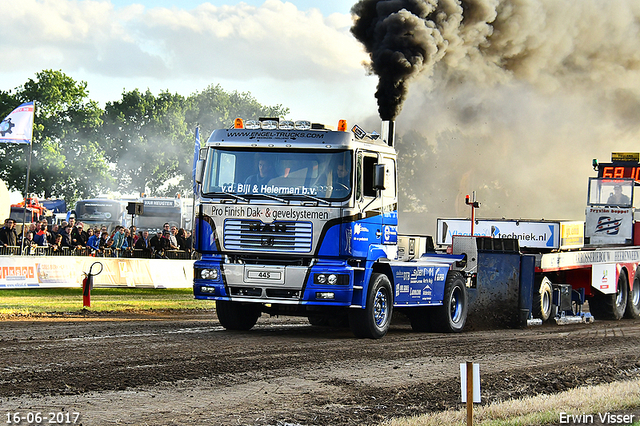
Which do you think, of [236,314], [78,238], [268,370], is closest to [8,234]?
[78,238]

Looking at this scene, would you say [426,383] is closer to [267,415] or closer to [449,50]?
[267,415]

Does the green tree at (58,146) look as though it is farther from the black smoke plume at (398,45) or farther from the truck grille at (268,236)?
the truck grille at (268,236)

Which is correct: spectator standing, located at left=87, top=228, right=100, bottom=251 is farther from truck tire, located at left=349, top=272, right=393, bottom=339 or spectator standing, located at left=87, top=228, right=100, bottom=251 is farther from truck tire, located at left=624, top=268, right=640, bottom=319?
truck tire, located at left=624, top=268, right=640, bottom=319

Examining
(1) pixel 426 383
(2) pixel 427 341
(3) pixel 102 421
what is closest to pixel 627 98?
(2) pixel 427 341

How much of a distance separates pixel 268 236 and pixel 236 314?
2182mm

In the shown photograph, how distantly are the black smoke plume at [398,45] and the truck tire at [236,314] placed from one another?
10.2 meters

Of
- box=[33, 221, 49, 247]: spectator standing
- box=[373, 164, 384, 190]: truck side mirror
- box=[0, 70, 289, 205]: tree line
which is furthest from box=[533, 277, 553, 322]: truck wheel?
box=[0, 70, 289, 205]: tree line

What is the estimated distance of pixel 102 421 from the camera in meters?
6.74

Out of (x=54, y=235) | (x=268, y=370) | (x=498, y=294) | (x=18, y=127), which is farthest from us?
(x=54, y=235)

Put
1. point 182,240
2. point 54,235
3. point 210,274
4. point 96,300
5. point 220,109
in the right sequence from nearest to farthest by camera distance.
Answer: point 210,274, point 96,300, point 54,235, point 182,240, point 220,109

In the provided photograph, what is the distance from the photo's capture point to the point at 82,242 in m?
25.7

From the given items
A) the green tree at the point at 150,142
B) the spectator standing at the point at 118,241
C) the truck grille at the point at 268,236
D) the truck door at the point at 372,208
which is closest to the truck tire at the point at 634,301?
the truck door at the point at 372,208

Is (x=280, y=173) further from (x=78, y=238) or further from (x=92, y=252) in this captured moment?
(x=78, y=238)

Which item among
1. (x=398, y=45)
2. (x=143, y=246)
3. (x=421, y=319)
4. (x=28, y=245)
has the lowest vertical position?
(x=421, y=319)
